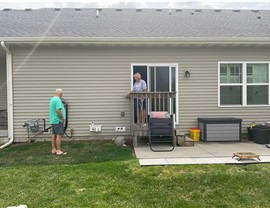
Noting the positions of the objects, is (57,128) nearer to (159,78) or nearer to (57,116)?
(57,116)

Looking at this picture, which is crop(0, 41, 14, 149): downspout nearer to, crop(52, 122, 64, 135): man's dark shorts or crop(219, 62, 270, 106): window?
crop(52, 122, 64, 135): man's dark shorts

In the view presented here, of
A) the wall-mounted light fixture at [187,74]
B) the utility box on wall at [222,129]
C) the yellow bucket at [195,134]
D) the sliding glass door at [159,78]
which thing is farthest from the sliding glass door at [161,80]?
the utility box on wall at [222,129]

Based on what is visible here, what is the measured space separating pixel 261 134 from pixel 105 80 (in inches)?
171

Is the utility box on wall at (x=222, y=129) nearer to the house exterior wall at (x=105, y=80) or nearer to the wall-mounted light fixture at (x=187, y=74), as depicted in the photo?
the house exterior wall at (x=105, y=80)

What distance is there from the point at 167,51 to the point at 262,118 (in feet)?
11.1

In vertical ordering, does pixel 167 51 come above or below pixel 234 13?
below

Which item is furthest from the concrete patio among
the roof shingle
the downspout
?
the downspout

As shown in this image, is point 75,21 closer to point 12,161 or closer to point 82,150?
point 82,150

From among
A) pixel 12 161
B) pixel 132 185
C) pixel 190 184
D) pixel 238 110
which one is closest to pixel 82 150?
pixel 12 161

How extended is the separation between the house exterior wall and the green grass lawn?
2.28 metres

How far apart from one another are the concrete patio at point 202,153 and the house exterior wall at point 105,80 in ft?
3.66

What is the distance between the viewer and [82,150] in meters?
6.41

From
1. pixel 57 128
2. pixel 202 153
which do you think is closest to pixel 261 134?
pixel 202 153

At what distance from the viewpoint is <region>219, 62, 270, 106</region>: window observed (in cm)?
809
